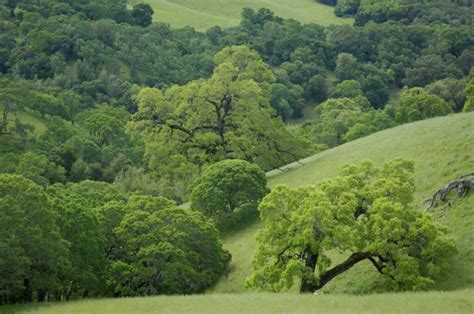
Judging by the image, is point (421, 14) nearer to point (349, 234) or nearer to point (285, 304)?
point (349, 234)

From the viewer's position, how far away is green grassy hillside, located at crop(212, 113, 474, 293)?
36.5 metres

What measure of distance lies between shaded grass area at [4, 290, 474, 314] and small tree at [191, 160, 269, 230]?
2216cm

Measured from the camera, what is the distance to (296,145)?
6656 cm

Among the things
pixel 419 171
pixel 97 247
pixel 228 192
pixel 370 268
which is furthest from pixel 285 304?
pixel 228 192

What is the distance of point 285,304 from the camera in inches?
1018

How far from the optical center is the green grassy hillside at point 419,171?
36469 mm

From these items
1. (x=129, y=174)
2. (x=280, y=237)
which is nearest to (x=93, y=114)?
(x=129, y=174)

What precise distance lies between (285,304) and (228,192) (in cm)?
2851

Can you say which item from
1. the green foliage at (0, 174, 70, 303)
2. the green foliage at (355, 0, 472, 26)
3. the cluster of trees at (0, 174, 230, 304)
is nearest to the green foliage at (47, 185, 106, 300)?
the cluster of trees at (0, 174, 230, 304)

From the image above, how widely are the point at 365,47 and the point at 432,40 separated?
59.3 ft

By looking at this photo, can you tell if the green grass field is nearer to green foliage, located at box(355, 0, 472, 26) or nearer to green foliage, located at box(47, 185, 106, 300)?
green foliage, located at box(47, 185, 106, 300)

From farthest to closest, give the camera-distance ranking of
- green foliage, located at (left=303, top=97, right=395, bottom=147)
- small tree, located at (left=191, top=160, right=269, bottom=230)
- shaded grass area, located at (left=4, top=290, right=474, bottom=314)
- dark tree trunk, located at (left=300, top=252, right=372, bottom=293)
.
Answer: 1. green foliage, located at (left=303, top=97, right=395, bottom=147)
2. small tree, located at (left=191, top=160, right=269, bottom=230)
3. dark tree trunk, located at (left=300, top=252, right=372, bottom=293)
4. shaded grass area, located at (left=4, top=290, right=474, bottom=314)

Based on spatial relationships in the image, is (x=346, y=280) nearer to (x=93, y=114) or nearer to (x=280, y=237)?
(x=280, y=237)

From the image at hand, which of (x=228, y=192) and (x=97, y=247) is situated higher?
(x=97, y=247)
